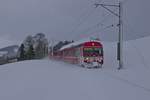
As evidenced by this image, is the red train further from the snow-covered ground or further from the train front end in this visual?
the snow-covered ground

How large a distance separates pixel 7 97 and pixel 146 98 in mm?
5226

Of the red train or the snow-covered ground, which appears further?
the red train

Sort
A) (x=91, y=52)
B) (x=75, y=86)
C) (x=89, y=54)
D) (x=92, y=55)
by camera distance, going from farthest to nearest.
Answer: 1. (x=92, y=55)
2. (x=91, y=52)
3. (x=89, y=54)
4. (x=75, y=86)

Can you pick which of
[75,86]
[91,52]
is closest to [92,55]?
[91,52]

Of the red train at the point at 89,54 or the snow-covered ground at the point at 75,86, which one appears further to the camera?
the red train at the point at 89,54

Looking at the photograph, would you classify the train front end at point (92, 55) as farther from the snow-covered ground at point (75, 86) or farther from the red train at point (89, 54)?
the snow-covered ground at point (75, 86)

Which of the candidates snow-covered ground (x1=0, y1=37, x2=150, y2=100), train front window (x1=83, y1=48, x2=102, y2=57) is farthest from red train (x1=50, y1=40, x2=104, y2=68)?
snow-covered ground (x1=0, y1=37, x2=150, y2=100)

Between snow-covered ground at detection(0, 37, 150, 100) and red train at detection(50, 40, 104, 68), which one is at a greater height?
red train at detection(50, 40, 104, 68)

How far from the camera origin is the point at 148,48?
177 feet

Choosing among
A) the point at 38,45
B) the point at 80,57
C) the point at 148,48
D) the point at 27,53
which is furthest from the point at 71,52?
the point at 38,45

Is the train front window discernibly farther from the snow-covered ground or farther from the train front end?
the snow-covered ground

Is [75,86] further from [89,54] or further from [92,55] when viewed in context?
[92,55]

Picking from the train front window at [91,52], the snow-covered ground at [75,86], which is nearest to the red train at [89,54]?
the train front window at [91,52]

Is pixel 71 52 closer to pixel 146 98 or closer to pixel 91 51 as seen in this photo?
pixel 91 51
